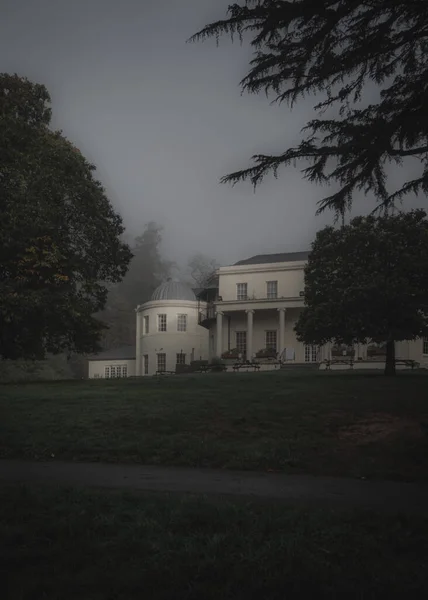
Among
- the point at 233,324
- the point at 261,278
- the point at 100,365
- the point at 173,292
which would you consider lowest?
the point at 100,365

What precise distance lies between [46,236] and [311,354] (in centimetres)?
2775

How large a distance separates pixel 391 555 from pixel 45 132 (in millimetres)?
26206

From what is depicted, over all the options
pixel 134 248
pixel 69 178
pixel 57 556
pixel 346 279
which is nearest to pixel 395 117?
pixel 57 556

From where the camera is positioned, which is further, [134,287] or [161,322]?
[134,287]

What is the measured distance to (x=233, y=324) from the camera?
5028cm

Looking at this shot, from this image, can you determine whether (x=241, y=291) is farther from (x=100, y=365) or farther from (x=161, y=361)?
(x=100, y=365)

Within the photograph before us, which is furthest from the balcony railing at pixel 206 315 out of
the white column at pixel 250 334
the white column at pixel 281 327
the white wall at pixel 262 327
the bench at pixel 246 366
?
the bench at pixel 246 366

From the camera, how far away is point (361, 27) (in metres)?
6.08

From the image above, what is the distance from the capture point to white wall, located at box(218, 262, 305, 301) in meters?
47.4

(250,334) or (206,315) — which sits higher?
(206,315)

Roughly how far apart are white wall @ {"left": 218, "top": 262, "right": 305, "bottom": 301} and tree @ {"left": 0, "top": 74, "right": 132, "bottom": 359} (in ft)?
70.0

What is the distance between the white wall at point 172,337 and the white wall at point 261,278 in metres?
5.44

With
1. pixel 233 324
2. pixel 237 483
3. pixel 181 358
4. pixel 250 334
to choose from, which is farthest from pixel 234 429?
pixel 181 358

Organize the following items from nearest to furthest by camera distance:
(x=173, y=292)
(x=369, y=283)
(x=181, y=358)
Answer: (x=369, y=283) → (x=181, y=358) → (x=173, y=292)
